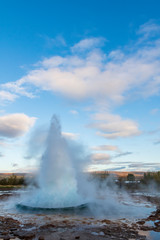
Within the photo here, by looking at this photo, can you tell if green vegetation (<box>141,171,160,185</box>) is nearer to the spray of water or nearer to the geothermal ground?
the spray of water

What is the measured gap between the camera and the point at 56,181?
1189 inches

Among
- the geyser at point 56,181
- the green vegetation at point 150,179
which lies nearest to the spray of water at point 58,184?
the geyser at point 56,181

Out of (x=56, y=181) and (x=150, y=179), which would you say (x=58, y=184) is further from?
(x=150, y=179)

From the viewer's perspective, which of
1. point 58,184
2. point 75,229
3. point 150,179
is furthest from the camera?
point 150,179

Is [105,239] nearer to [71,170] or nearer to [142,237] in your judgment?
[142,237]

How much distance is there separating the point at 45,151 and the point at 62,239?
68.1 ft

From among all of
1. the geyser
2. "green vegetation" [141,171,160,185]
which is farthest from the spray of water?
"green vegetation" [141,171,160,185]

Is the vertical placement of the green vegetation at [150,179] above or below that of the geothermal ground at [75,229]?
above

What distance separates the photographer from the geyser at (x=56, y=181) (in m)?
26.7

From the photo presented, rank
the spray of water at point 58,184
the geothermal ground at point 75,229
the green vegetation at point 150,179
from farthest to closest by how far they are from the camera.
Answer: the green vegetation at point 150,179 < the spray of water at point 58,184 < the geothermal ground at point 75,229

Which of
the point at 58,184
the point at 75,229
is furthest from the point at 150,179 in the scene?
the point at 75,229

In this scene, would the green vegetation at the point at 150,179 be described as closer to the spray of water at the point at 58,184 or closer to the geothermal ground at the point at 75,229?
the spray of water at the point at 58,184

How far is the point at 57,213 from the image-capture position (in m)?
21.7

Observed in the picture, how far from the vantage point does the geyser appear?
2669 cm
